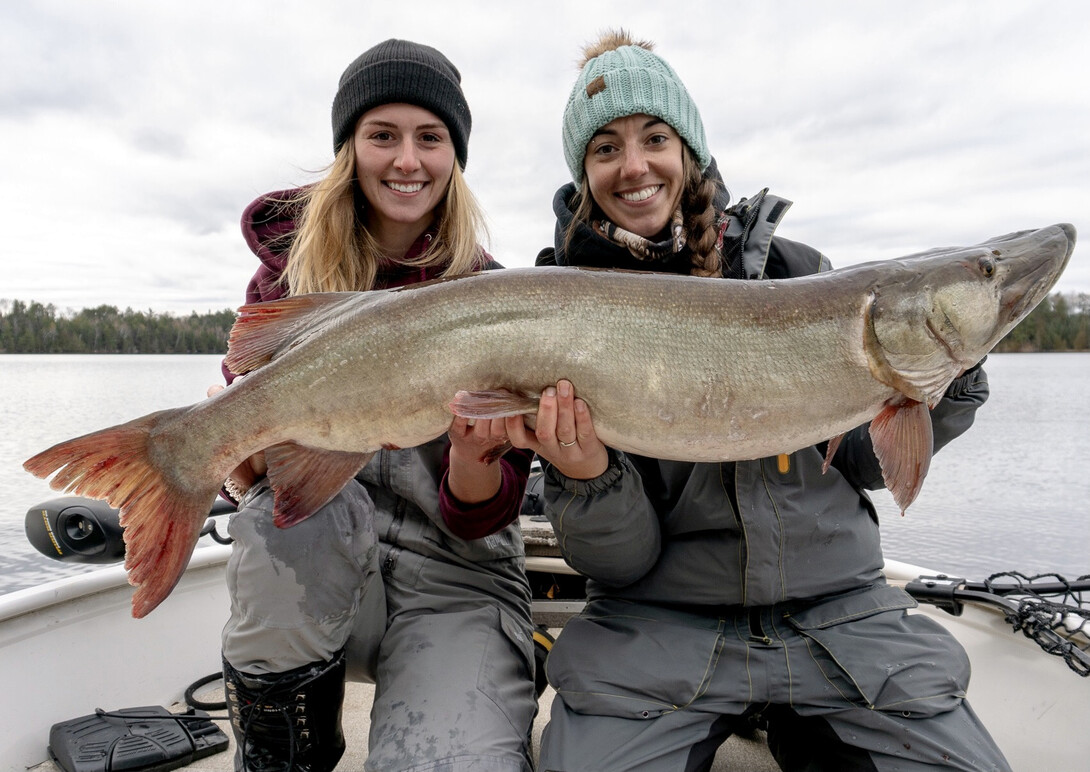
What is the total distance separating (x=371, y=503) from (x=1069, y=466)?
47.6 ft

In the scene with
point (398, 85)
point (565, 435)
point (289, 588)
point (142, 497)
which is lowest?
point (289, 588)

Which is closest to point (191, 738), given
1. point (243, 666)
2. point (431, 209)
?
point (243, 666)

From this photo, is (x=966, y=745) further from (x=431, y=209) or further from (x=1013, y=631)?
(x=431, y=209)

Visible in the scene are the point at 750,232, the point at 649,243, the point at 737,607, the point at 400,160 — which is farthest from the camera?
the point at 400,160

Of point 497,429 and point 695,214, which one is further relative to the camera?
point 695,214

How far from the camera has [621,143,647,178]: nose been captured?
2684 mm

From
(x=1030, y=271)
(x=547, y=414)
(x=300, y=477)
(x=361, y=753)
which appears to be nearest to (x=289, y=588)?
(x=300, y=477)

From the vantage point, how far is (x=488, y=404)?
78.6 inches

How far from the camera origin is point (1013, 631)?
113 inches

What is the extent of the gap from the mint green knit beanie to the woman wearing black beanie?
0.50 m

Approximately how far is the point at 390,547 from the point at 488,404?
33.8 inches

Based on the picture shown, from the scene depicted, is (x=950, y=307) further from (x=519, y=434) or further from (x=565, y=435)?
(x=519, y=434)

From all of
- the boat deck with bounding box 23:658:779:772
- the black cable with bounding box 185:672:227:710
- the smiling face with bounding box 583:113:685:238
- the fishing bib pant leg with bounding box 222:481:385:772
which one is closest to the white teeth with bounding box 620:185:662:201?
the smiling face with bounding box 583:113:685:238

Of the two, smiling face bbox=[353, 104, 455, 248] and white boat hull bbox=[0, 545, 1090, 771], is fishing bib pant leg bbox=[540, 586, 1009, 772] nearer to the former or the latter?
white boat hull bbox=[0, 545, 1090, 771]
